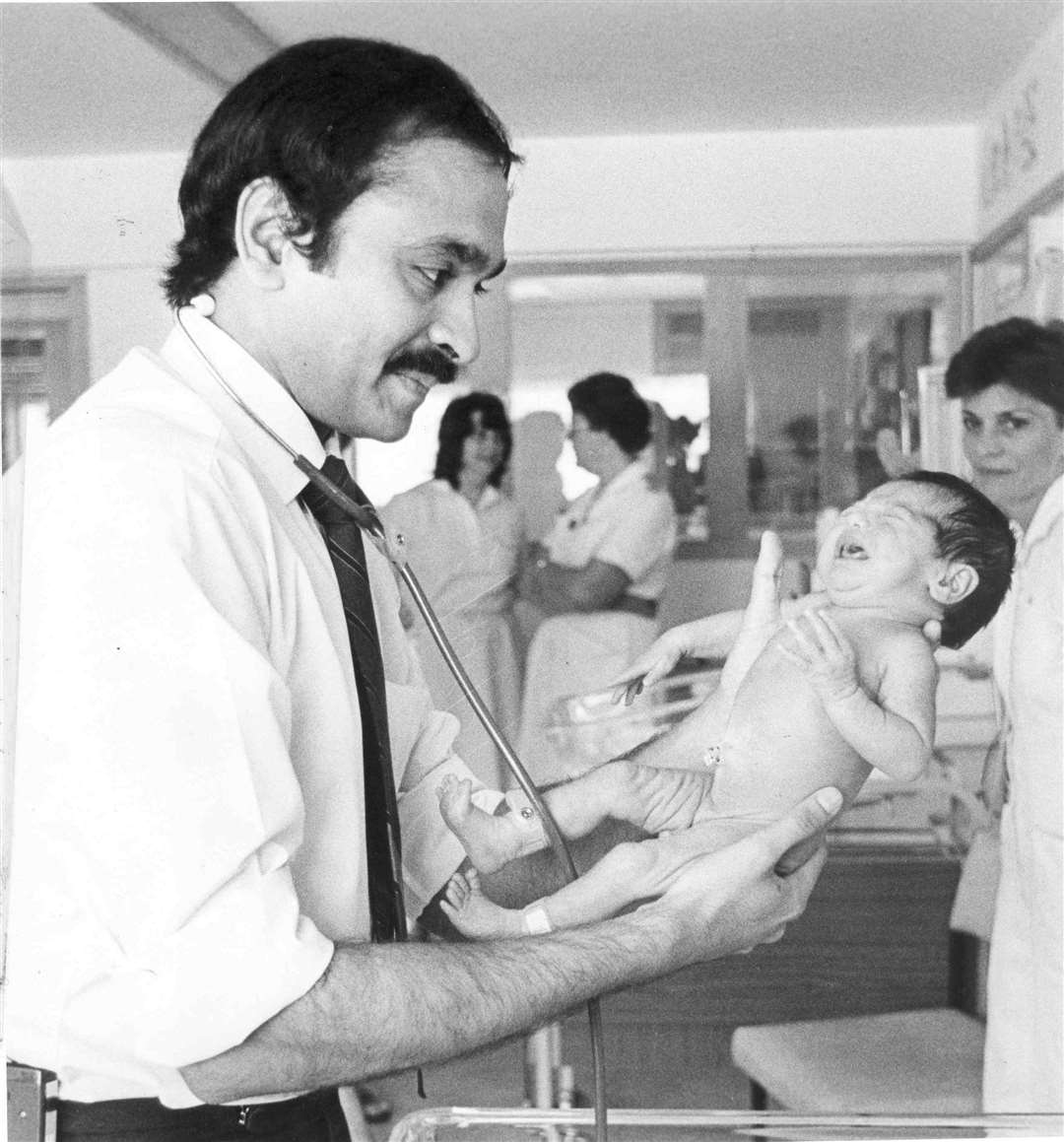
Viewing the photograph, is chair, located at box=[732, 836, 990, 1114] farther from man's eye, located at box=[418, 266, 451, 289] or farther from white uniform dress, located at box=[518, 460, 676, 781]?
man's eye, located at box=[418, 266, 451, 289]

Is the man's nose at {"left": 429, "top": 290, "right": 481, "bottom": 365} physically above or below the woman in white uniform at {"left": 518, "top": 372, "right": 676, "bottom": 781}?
above

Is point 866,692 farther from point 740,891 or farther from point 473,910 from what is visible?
point 473,910

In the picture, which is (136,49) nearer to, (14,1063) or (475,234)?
(475,234)

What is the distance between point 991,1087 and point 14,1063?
3.01 feet

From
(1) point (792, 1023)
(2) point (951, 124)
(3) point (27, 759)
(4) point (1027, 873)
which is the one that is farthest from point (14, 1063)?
(2) point (951, 124)

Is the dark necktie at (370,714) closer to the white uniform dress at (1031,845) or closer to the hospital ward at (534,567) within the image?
the hospital ward at (534,567)

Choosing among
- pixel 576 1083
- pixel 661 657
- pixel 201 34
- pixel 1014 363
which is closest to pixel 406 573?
pixel 661 657

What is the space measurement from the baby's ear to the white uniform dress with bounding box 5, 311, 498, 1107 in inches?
14.7

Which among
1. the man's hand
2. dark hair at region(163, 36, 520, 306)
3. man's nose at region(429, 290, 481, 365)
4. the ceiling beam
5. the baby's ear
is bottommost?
the man's hand

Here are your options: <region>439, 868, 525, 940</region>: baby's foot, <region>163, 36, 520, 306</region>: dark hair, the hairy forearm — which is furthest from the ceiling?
the hairy forearm

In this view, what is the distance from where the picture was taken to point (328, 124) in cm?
78

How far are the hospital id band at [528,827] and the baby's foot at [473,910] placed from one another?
4 centimetres

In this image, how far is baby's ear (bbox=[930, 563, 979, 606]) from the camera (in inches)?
34.9

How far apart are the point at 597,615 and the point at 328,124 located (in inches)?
21.6
